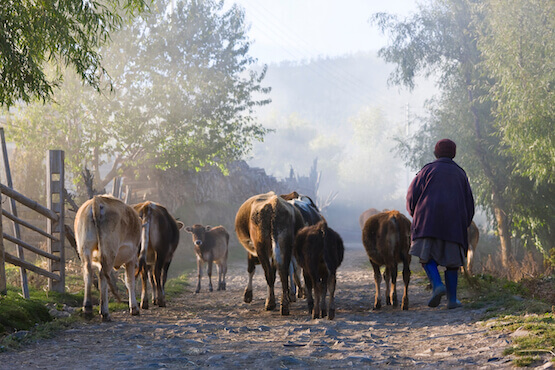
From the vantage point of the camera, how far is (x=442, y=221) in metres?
8.28

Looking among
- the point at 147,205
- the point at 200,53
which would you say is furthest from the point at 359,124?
the point at 147,205

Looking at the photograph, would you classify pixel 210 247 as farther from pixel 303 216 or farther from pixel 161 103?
pixel 161 103

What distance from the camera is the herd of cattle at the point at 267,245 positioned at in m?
8.62

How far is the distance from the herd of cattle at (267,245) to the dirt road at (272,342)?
1.50 feet

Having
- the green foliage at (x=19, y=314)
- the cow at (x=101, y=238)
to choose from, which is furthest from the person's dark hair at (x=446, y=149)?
the green foliage at (x=19, y=314)

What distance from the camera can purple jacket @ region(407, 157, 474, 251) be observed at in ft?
27.1

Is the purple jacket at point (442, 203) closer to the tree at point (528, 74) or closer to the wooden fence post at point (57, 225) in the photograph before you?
the wooden fence post at point (57, 225)

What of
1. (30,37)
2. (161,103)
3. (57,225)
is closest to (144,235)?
(57,225)

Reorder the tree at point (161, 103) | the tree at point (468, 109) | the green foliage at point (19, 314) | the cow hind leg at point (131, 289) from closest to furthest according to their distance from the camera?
1. the green foliage at point (19, 314)
2. the cow hind leg at point (131, 289)
3. the tree at point (468, 109)
4. the tree at point (161, 103)

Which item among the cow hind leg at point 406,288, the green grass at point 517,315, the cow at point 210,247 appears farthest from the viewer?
the cow at point 210,247

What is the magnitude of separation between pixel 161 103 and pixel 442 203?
67.3ft

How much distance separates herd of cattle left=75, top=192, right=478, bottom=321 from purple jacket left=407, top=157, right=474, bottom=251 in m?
1.26

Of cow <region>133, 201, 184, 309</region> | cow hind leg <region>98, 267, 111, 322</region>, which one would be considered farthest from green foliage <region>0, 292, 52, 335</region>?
cow <region>133, 201, 184, 309</region>

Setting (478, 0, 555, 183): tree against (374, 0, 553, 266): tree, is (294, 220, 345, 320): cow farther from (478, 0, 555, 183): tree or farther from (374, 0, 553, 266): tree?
(374, 0, 553, 266): tree
